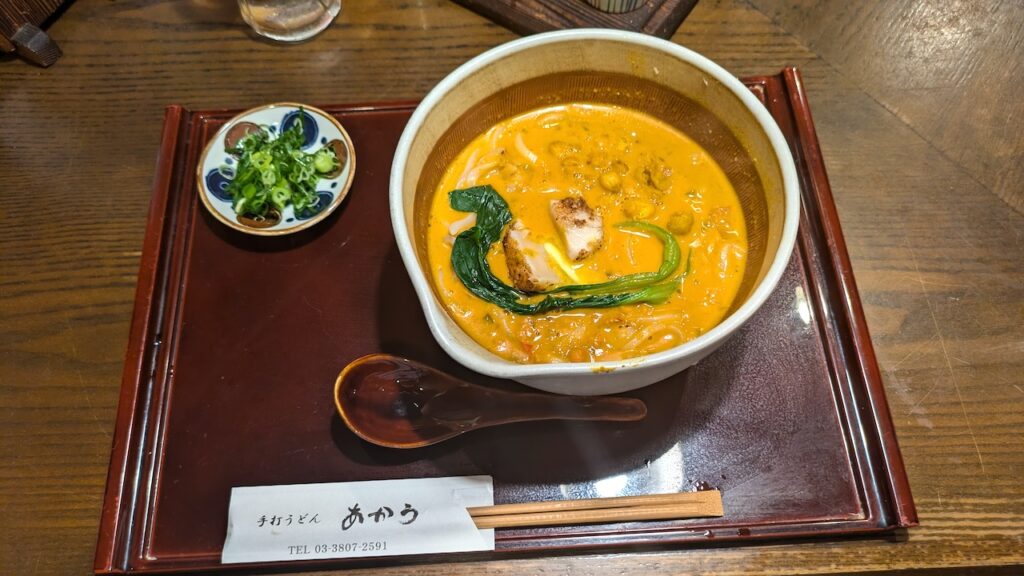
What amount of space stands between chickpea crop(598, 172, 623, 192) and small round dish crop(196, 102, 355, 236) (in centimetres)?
72

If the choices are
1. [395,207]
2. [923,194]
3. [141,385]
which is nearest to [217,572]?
[141,385]

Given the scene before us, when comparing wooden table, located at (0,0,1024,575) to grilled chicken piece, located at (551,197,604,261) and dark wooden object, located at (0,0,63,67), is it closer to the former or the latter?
dark wooden object, located at (0,0,63,67)

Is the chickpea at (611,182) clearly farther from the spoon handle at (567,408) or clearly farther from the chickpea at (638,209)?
the spoon handle at (567,408)

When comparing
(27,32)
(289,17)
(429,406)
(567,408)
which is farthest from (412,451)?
(27,32)

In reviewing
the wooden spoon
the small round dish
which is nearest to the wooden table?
the small round dish

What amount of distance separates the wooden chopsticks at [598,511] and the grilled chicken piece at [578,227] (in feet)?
1.86

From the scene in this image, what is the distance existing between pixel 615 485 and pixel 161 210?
1.45 meters

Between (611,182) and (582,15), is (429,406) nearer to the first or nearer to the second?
(611,182)

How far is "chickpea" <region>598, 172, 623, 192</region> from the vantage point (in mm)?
1604

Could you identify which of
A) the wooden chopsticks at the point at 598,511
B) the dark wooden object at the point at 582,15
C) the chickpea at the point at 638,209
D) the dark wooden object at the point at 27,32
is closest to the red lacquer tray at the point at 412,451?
the wooden chopsticks at the point at 598,511

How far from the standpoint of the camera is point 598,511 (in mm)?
1450

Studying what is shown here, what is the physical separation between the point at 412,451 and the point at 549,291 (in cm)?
50

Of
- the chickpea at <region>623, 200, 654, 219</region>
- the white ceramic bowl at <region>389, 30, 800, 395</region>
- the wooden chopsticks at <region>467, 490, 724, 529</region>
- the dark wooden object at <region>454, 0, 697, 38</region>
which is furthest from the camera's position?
the dark wooden object at <region>454, 0, 697, 38</region>

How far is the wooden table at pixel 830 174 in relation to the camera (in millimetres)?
1547
